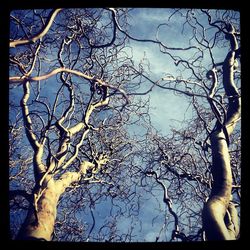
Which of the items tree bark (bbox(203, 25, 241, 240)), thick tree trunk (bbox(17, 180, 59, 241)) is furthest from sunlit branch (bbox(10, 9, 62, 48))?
tree bark (bbox(203, 25, 241, 240))

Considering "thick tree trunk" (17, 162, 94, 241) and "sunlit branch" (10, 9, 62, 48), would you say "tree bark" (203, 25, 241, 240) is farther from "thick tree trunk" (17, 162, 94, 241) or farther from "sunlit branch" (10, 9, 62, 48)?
"sunlit branch" (10, 9, 62, 48)

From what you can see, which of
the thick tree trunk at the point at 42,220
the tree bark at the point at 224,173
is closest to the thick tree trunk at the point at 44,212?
the thick tree trunk at the point at 42,220

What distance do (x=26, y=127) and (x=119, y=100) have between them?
3.39 ft

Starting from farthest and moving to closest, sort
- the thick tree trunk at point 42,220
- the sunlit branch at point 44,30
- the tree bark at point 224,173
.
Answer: the sunlit branch at point 44,30
the tree bark at point 224,173
the thick tree trunk at point 42,220

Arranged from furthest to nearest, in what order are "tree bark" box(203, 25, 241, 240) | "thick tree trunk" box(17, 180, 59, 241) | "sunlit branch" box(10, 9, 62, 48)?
"sunlit branch" box(10, 9, 62, 48) < "tree bark" box(203, 25, 241, 240) < "thick tree trunk" box(17, 180, 59, 241)

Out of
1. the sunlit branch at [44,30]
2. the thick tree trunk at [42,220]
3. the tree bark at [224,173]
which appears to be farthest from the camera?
the sunlit branch at [44,30]

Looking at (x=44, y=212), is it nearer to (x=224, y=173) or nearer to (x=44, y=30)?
(x=224, y=173)

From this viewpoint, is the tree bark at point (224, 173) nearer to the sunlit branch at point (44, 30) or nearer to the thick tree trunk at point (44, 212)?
the thick tree trunk at point (44, 212)

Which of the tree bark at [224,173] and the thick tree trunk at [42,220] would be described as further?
the tree bark at [224,173]

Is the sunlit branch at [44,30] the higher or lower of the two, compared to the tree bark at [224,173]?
higher
